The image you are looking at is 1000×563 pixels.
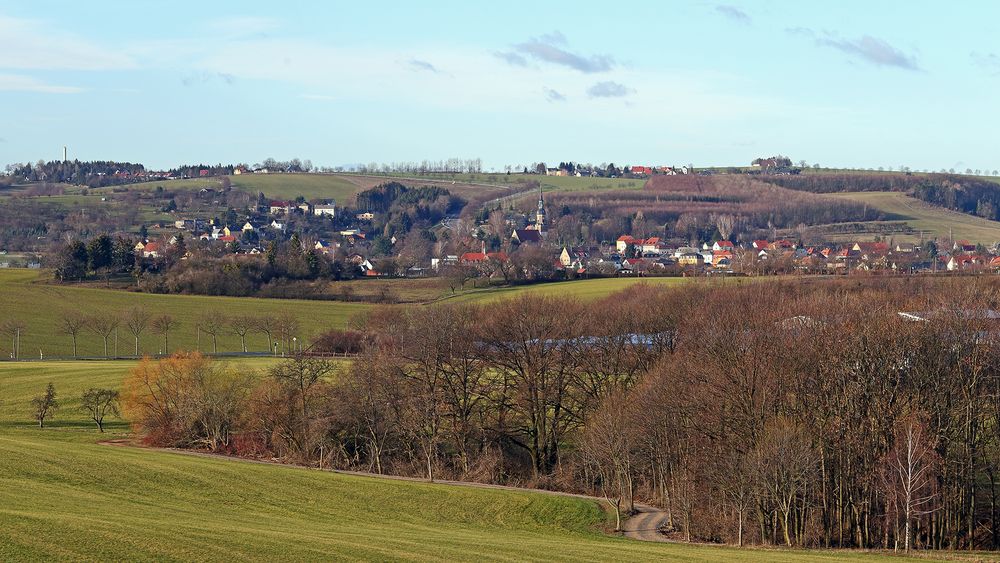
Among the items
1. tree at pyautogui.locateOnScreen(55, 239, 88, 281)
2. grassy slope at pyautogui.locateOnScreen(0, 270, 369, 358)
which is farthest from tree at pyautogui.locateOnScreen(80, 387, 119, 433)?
tree at pyautogui.locateOnScreen(55, 239, 88, 281)

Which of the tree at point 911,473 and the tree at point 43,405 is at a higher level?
the tree at point 911,473

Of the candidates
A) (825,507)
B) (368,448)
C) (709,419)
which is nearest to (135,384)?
(368,448)

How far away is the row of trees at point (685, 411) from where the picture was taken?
49.2 meters

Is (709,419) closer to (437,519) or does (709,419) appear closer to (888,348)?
(888,348)

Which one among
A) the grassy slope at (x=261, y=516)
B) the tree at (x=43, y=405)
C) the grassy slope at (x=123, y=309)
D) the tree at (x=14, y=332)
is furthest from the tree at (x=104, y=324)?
the grassy slope at (x=261, y=516)

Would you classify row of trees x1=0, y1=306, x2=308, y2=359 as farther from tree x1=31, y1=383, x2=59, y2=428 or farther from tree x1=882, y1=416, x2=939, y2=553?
tree x1=882, y1=416, x2=939, y2=553

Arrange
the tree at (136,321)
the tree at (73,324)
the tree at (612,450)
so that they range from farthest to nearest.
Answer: the tree at (136,321), the tree at (73,324), the tree at (612,450)

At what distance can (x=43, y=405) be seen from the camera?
68.4 m

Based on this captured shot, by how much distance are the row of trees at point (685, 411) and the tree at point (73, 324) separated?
36296 millimetres

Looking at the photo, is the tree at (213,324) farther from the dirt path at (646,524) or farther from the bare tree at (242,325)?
the dirt path at (646,524)

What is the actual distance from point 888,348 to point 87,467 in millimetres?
35611

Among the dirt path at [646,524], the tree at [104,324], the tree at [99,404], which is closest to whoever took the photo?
the dirt path at [646,524]

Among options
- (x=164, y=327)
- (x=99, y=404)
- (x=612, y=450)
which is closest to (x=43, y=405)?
(x=99, y=404)

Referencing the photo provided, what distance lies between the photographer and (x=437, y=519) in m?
46.4
